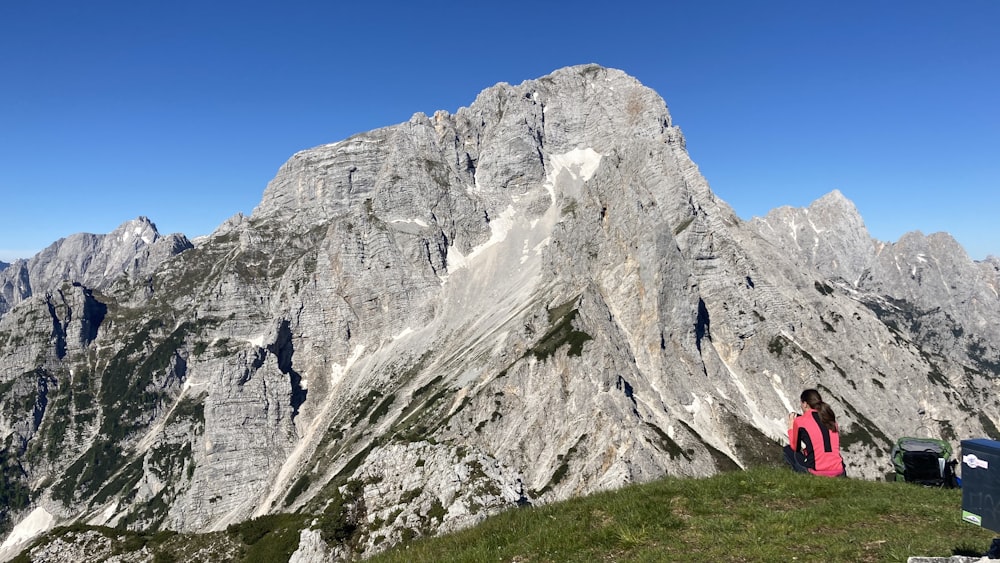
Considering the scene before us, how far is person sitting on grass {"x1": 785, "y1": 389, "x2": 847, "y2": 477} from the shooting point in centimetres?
1650

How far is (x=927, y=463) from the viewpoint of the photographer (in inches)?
703

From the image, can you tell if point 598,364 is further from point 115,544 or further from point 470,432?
point 115,544

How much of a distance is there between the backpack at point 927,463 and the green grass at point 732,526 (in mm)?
1302

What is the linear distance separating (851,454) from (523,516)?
175m

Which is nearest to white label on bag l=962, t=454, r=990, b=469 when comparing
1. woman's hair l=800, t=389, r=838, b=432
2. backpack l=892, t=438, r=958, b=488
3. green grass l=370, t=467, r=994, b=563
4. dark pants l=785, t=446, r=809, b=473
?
green grass l=370, t=467, r=994, b=563

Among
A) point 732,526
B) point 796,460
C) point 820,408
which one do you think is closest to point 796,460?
point 796,460

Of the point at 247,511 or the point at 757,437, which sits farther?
the point at 247,511

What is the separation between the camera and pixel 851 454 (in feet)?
495

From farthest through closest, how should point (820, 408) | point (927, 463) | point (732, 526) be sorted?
point (927, 463) → point (820, 408) → point (732, 526)

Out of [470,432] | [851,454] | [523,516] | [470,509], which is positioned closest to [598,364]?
[470,432]

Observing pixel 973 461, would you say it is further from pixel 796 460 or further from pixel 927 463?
pixel 927 463

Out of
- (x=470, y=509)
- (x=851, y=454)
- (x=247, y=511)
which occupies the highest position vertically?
(x=470, y=509)

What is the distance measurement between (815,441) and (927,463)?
4.46m

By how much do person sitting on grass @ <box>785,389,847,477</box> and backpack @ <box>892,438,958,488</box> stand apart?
2.53 meters
